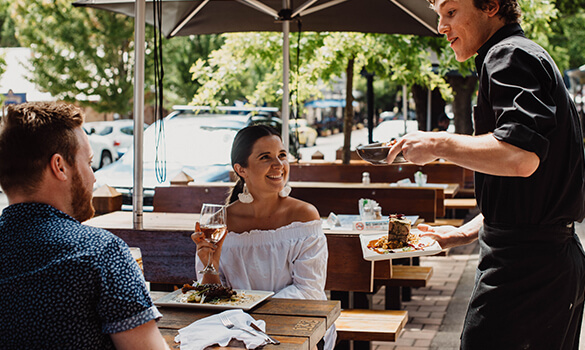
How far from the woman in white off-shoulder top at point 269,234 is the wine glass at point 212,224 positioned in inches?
11.0

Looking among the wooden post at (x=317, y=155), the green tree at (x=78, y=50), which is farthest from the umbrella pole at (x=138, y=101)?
the green tree at (x=78, y=50)

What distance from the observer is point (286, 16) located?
643 cm

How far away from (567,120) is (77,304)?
164 centimetres

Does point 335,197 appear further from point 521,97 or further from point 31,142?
point 31,142

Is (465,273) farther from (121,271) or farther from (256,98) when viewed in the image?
(121,271)

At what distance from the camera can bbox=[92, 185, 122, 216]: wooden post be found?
6728mm

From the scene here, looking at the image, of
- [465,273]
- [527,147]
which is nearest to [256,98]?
[465,273]

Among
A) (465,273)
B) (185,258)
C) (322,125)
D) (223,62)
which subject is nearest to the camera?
(185,258)

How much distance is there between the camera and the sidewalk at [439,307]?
5977 millimetres

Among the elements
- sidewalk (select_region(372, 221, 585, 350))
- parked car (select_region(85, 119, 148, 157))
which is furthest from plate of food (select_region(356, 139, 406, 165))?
parked car (select_region(85, 119, 148, 157))

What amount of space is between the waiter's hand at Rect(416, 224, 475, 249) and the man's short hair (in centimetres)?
164

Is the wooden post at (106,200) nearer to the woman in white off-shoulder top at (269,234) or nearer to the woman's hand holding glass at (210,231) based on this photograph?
the woman in white off-shoulder top at (269,234)

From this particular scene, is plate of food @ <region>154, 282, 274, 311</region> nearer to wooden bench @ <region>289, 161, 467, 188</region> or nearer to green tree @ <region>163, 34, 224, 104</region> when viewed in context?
wooden bench @ <region>289, 161, 467, 188</region>

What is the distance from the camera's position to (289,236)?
Answer: 157 inches
